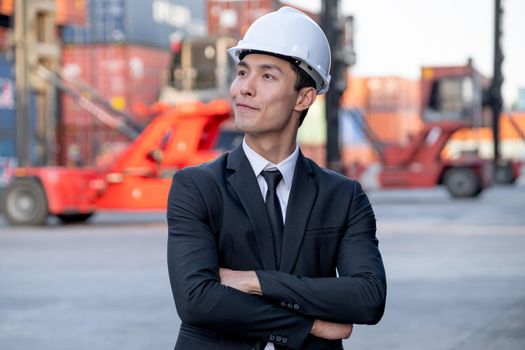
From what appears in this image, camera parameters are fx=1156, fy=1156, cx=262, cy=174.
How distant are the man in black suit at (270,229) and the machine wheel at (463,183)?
26.5 meters

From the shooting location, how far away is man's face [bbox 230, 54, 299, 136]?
286 cm

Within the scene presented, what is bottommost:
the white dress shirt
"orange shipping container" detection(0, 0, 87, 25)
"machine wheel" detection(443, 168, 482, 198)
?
Answer: "machine wheel" detection(443, 168, 482, 198)

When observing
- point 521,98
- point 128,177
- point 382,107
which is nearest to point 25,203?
point 128,177

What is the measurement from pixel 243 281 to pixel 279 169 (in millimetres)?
292

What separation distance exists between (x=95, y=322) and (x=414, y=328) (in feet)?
7.59

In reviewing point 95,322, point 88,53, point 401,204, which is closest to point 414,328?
point 95,322

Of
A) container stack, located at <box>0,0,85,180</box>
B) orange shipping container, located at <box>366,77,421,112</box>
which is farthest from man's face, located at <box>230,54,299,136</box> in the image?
orange shipping container, located at <box>366,77,421,112</box>

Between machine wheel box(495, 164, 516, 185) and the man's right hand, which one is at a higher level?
the man's right hand

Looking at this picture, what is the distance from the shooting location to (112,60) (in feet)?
147

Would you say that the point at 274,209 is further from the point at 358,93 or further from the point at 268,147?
the point at 358,93

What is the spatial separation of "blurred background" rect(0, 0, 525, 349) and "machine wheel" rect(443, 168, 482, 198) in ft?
0.12

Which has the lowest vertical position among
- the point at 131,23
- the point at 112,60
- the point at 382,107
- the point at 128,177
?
the point at 128,177

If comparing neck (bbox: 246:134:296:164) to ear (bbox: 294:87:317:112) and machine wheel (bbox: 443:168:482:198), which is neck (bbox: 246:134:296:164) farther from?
machine wheel (bbox: 443:168:482:198)

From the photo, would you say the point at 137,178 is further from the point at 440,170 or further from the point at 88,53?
the point at 88,53
